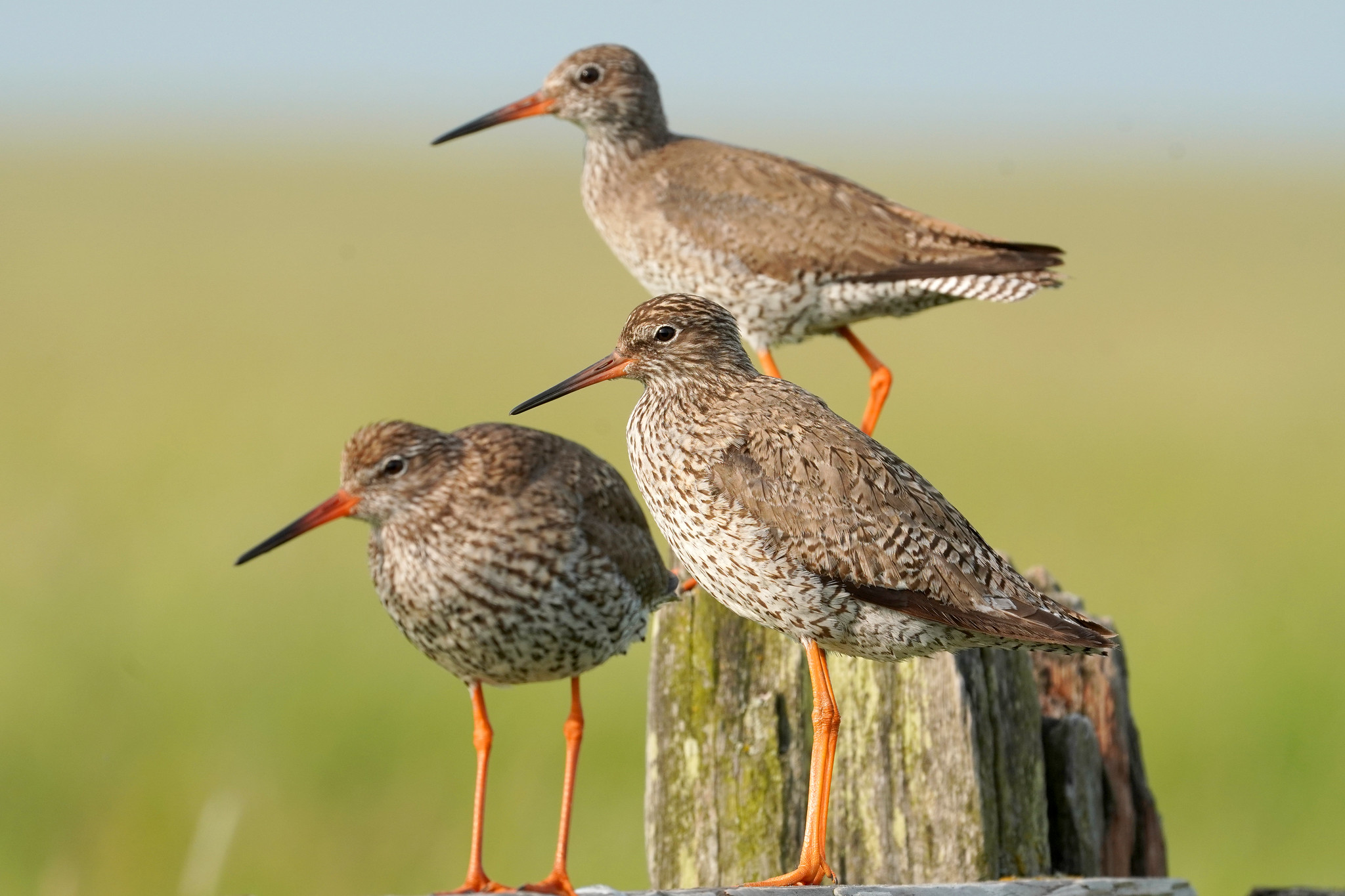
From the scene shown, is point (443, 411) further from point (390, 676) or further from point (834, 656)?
point (834, 656)

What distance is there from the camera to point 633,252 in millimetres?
9820

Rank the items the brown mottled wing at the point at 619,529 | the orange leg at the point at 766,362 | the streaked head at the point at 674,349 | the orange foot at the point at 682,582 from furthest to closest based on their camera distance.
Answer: the orange leg at the point at 766,362, the orange foot at the point at 682,582, the brown mottled wing at the point at 619,529, the streaked head at the point at 674,349

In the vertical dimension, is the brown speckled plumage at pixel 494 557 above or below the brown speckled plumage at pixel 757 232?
below

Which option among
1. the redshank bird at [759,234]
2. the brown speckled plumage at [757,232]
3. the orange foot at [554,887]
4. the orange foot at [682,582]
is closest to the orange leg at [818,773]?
the orange foot at [554,887]

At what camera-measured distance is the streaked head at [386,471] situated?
20.8ft

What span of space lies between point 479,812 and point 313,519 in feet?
4.72

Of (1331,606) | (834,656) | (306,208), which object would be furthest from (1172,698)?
(306,208)

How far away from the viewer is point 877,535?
5.39m

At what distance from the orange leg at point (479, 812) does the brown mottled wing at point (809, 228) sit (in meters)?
3.67

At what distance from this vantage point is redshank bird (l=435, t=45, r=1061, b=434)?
30.0 feet

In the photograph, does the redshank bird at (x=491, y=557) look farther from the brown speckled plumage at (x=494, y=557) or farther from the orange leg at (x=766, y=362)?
the orange leg at (x=766, y=362)

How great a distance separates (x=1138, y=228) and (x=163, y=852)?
2018 inches

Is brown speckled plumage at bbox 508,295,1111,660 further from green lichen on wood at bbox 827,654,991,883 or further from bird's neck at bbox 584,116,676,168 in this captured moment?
bird's neck at bbox 584,116,676,168

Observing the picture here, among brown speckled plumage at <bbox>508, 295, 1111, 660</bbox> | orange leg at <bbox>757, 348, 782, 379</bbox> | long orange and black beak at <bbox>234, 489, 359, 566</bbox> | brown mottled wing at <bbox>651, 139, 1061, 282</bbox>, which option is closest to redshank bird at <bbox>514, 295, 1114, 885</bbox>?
brown speckled plumage at <bbox>508, 295, 1111, 660</bbox>
